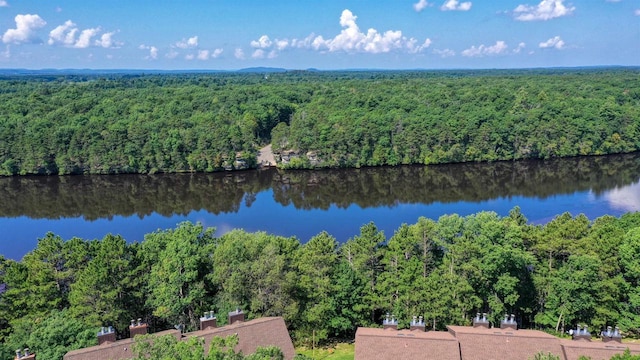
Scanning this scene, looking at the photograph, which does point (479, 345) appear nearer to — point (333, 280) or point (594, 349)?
point (594, 349)

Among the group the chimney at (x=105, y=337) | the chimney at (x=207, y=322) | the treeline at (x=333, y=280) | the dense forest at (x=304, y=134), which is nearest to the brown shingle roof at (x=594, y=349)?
the treeline at (x=333, y=280)

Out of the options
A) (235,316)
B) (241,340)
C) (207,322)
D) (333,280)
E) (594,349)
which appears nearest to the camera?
(594,349)

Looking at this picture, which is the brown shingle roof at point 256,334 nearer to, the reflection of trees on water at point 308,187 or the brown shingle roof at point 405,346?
the brown shingle roof at point 405,346

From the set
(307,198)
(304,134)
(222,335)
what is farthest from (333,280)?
(304,134)

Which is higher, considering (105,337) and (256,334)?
(105,337)

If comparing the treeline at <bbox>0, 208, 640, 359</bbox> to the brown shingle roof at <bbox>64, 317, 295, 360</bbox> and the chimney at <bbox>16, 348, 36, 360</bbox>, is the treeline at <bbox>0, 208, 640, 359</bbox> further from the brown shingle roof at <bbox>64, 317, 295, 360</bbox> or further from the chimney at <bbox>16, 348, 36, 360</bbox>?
the chimney at <bbox>16, 348, 36, 360</bbox>

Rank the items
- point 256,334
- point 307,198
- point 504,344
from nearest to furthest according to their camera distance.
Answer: point 504,344 → point 256,334 → point 307,198
